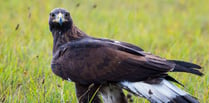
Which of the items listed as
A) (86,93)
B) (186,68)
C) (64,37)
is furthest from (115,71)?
(64,37)

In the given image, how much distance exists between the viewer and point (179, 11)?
11133mm

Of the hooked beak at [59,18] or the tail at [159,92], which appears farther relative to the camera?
the hooked beak at [59,18]

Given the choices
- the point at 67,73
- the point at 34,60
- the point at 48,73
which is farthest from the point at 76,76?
the point at 34,60

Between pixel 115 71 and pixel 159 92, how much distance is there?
0.47m

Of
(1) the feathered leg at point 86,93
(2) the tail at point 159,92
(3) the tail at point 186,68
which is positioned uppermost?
(3) the tail at point 186,68

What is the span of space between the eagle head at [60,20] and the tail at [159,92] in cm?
113

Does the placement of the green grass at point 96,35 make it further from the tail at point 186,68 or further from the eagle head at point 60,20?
the tail at point 186,68

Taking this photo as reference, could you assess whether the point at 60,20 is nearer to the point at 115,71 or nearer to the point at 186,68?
the point at 115,71

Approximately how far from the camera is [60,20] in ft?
20.2

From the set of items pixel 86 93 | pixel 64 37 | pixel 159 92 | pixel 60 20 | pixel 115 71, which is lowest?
pixel 86 93

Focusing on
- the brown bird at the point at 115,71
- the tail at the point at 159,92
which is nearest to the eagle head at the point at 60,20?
the brown bird at the point at 115,71

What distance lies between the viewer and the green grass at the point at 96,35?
6.40 meters

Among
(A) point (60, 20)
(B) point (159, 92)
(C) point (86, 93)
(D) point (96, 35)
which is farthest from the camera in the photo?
(D) point (96, 35)

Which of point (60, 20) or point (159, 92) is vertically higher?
point (60, 20)
